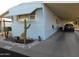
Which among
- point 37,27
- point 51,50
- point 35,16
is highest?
point 35,16

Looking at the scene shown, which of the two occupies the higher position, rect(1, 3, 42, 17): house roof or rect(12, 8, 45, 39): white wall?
rect(1, 3, 42, 17): house roof

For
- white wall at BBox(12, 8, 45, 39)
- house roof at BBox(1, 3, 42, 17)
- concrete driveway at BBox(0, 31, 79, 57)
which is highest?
house roof at BBox(1, 3, 42, 17)

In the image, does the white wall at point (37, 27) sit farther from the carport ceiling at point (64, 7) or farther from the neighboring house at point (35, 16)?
the carport ceiling at point (64, 7)

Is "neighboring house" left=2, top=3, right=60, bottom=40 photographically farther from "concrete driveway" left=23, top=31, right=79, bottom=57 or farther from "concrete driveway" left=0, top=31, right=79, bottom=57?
"concrete driveway" left=0, top=31, right=79, bottom=57

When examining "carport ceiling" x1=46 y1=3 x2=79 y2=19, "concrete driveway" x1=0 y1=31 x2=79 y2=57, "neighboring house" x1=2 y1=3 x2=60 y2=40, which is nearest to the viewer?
"concrete driveway" x1=0 y1=31 x2=79 y2=57

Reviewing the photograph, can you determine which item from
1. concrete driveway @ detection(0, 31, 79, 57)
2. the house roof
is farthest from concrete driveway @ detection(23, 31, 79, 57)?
the house roof

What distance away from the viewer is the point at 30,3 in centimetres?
1528

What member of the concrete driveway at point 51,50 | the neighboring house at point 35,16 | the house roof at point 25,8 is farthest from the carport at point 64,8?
the concrete driveway at point 51,50

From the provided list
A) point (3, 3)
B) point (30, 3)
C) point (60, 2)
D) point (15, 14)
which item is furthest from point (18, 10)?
point (3, 3)

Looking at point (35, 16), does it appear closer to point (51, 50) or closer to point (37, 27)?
point (37, 27)

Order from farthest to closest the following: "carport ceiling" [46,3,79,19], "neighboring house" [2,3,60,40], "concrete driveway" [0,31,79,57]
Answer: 1. "carport ceiling" [46,3,79,19]
2. "neighboring house" [2,3,60,40]
3. "concrete driveway" [0,31,79,57]

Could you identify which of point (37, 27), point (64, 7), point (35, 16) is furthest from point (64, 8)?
point (37, 27)

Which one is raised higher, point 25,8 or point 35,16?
point 25,8

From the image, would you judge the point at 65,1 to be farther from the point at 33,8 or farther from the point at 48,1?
the point at 33,8
